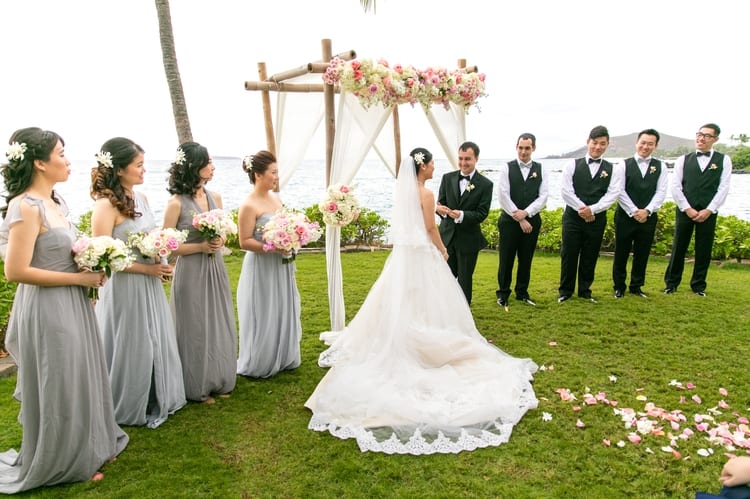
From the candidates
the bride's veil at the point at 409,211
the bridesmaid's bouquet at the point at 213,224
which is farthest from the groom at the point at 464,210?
the bridesmaid's bouquet at the point at 213,224

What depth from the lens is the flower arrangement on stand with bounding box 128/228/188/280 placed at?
338 cm

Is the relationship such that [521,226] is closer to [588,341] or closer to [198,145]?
[588,341]

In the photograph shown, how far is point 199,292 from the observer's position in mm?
4062

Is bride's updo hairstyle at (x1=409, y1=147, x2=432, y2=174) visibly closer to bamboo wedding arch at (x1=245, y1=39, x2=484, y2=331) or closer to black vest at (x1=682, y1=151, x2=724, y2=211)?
bamboo wedding arch at (x1=245, y1=39, x2=484, y2=331)

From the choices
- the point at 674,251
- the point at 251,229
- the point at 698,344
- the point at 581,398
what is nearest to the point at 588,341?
the point at 698,344

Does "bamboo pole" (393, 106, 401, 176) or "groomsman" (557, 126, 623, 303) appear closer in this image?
"bamboo pole" (393, 106, 401, 176)

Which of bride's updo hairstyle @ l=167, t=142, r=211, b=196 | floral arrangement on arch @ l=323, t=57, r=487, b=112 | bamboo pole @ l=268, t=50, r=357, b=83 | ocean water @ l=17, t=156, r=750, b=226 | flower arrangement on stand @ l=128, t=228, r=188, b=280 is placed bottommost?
ocean water @ l=17, t=156, r=750, b=226

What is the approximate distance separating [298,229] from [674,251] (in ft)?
19.4

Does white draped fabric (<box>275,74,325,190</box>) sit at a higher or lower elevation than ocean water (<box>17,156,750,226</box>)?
higher

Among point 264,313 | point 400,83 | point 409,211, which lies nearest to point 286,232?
point 264,313

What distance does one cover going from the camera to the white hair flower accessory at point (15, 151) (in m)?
2.75

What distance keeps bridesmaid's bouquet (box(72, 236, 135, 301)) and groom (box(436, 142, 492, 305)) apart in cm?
390

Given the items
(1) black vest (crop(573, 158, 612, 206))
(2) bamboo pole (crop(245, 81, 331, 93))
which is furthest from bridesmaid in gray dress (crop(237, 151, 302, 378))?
(1) black vest (crop(573, 158, 612, 206))

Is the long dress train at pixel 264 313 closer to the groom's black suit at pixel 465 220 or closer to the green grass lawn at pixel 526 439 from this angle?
the green grass lawn at pixel 526 439
